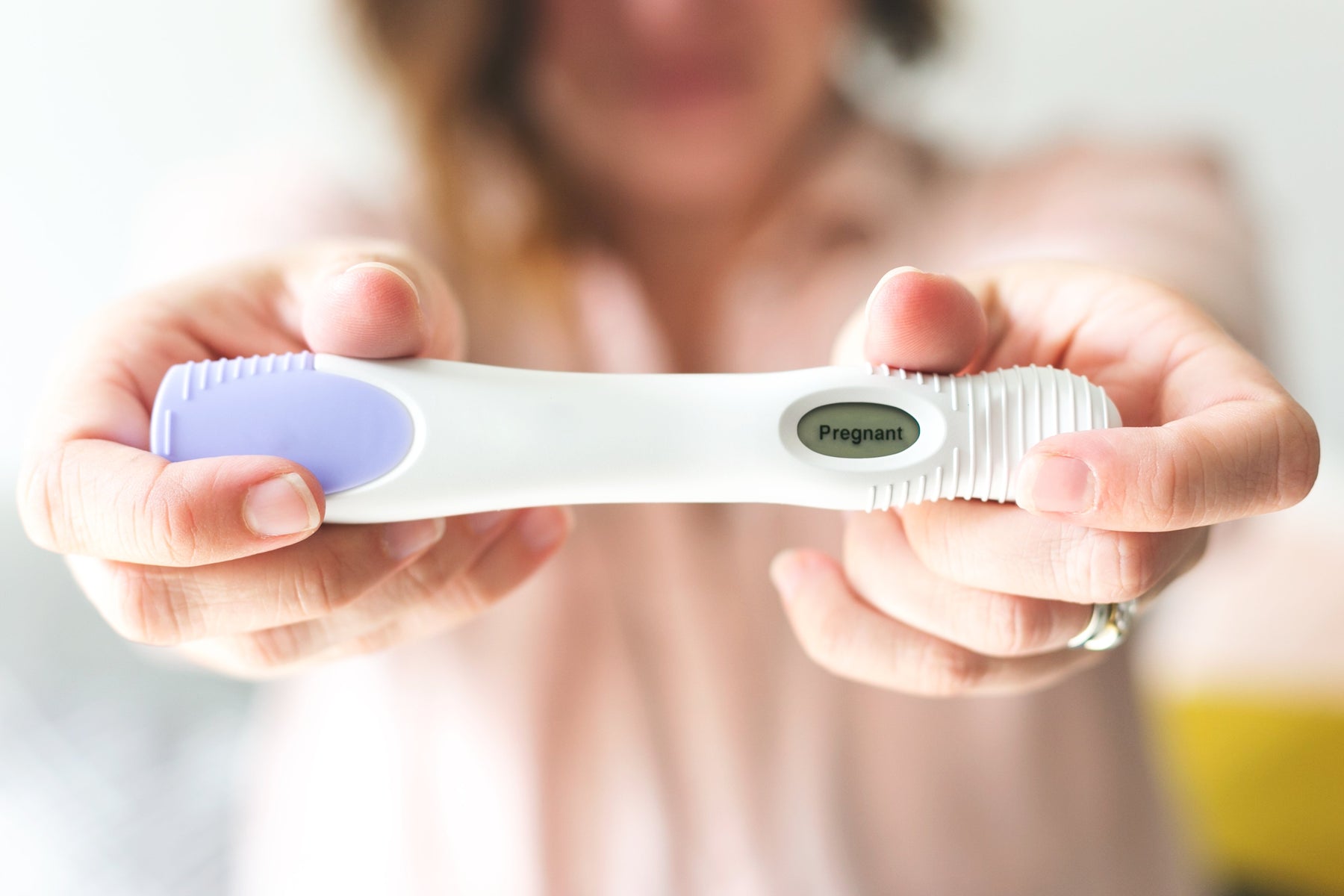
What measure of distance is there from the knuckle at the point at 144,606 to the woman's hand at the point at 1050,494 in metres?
0.25

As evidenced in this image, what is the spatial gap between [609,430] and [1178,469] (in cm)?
18

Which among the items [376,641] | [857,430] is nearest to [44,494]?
[376,641]

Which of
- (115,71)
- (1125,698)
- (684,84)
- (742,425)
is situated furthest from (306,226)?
(1125,698)

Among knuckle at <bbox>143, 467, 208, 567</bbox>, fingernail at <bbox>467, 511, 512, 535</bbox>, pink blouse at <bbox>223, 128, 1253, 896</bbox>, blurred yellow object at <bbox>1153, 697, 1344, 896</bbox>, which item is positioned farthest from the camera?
blurred yellow object at <bbox>1153, 697, 1344, 896</bbox>

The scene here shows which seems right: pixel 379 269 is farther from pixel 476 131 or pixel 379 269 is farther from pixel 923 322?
pixel 476 131

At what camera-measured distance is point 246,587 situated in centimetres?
34

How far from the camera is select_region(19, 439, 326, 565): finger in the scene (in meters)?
0.30

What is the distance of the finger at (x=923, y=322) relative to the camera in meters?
0.34

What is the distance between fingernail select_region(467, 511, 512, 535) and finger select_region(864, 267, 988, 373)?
17cm

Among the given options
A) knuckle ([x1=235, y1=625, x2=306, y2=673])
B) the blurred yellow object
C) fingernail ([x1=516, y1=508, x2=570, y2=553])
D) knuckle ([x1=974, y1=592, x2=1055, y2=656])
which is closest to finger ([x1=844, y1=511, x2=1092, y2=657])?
knuckle ([x1=974, y1=592, x2=1055, y2=656])

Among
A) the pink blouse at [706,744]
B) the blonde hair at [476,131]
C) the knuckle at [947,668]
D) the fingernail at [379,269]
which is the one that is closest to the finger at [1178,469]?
the knuckle at [947,668]

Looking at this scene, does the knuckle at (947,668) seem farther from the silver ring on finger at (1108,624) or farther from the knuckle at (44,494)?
the knuckle at (44,494)

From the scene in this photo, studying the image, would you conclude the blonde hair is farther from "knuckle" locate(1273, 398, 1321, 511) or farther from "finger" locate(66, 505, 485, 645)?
"knuckle" locate(1273, 398, 1321, 511)

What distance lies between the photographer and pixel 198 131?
1030mm
